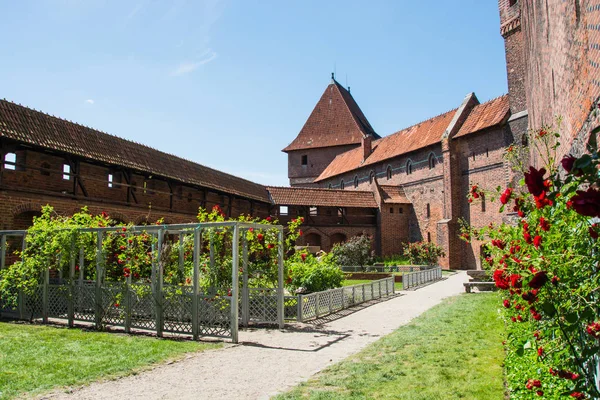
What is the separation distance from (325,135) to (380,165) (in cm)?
1308

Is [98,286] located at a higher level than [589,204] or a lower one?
lower

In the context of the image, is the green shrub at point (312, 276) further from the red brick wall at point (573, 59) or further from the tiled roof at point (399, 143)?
the tiled roof at point (399, 143)

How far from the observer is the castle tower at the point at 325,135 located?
47312mm

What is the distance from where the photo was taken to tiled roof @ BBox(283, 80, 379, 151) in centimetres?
4722

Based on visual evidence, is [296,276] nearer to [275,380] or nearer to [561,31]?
[275,380]

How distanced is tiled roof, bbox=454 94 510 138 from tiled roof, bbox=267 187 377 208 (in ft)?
26.2

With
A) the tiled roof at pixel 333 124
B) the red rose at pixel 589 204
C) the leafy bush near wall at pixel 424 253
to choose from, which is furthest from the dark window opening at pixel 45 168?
the tiled roof at pixel 333 124

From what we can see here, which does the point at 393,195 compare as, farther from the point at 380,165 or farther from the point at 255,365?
the point at 255,365

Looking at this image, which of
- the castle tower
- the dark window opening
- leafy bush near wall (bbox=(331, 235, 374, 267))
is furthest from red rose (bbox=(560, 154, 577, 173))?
the castle tower

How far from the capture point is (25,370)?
6305 mm

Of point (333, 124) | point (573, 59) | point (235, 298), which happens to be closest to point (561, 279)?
point (573, 59)

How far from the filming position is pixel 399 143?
35.1 meters

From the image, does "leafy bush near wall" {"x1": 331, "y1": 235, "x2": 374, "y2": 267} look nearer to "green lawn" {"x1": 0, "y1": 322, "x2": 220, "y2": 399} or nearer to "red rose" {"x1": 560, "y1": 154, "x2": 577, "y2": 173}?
"green lawn" {"x1": 0, "y1": 322, "x2": 220, "y2": 399}

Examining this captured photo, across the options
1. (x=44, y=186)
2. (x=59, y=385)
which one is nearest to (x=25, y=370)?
(x=59, y=385)
